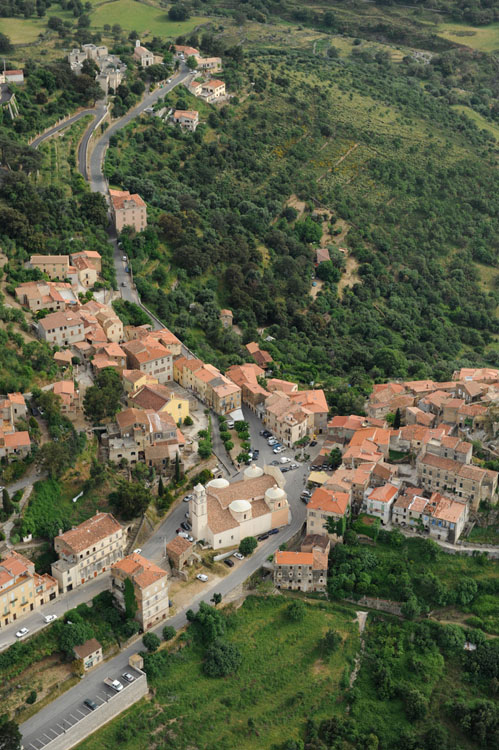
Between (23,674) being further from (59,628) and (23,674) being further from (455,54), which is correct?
(455,54)

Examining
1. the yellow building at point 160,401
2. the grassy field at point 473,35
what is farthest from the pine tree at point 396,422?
the grassy field at point 473,35

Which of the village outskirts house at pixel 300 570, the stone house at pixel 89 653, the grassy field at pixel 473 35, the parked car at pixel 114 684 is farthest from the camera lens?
the grassy field at pixel 473 35

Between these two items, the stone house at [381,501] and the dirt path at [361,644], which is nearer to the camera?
the dirt path at [361,644]

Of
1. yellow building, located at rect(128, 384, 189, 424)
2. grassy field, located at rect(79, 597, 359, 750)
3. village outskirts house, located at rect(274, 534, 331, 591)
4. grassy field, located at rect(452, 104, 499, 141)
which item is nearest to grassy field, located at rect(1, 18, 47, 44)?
grassy field, located at rect(452, 104, 499, 141)

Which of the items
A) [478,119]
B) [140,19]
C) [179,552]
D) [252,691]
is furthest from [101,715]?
[140,19]

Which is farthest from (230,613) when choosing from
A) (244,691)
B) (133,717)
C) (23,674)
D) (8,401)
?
(8,401)

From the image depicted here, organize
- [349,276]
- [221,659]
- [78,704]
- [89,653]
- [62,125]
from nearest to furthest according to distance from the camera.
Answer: [78,704] → [89,653] → [221,659] → [62,125] → [349,276]

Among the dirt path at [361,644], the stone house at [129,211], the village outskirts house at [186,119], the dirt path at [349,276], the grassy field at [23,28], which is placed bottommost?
the dirt path at [349,276]

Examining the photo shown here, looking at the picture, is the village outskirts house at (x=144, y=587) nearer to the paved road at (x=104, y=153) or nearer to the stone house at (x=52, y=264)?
the paved road at (x=104, y=153)

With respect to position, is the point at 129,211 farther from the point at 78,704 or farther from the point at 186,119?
the point at 78,704
